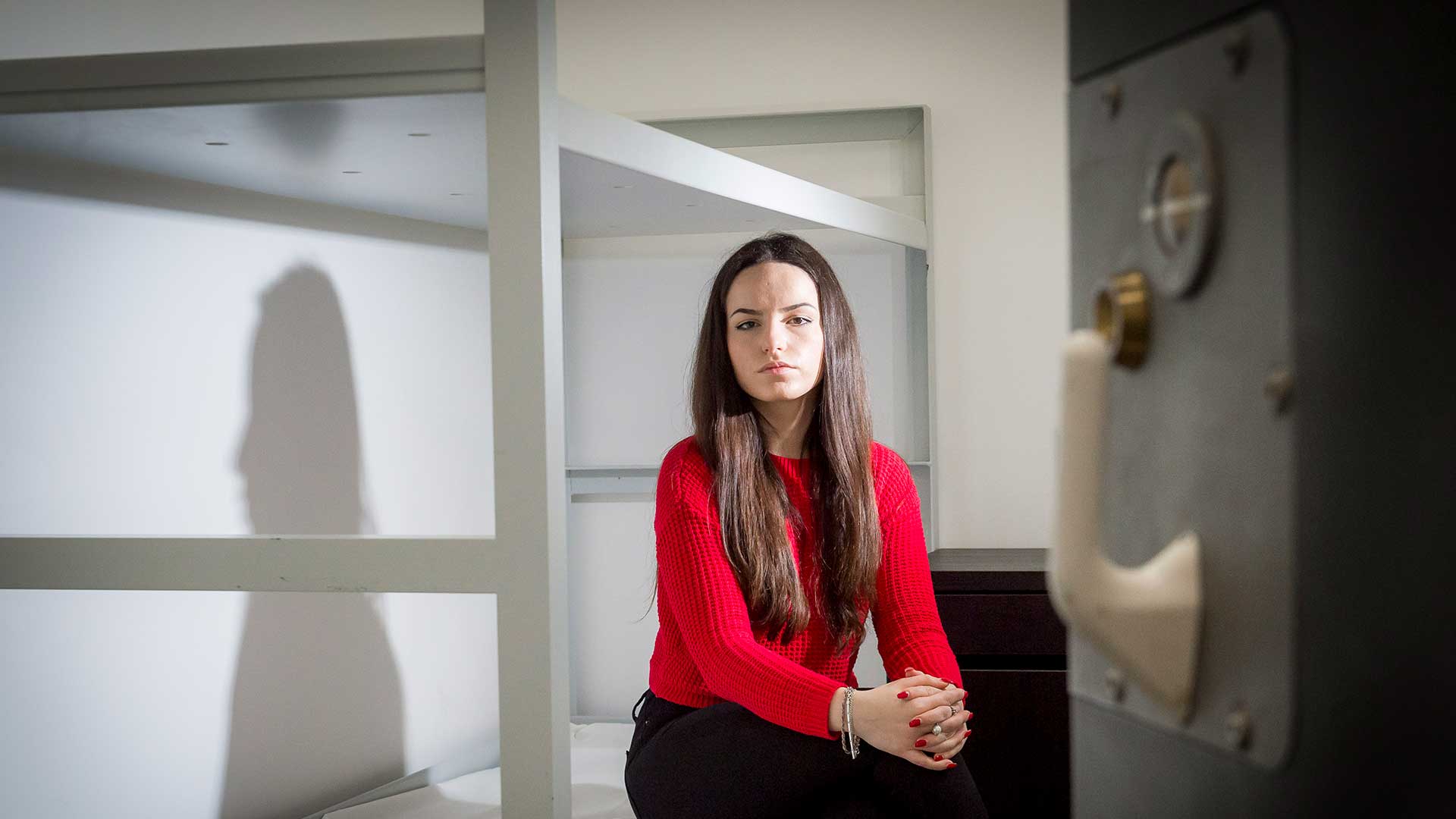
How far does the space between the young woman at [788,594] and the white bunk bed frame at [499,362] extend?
0.96ft

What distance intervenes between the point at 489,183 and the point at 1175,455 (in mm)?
877

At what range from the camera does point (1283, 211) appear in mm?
314

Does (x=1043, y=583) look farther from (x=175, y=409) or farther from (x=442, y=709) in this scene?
(x=175, y=409)

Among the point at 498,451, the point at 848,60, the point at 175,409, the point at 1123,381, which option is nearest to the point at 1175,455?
the point at 1123,381

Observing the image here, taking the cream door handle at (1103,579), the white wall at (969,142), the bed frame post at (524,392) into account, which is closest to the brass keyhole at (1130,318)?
the cream door handle at (1103,579)

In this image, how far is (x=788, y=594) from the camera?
1492 millimetres

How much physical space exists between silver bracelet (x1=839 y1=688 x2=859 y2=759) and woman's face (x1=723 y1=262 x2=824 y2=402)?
42 cm

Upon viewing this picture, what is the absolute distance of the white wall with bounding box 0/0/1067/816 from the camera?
1.48 m

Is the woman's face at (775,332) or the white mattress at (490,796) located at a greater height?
the woman's face at (775,332)

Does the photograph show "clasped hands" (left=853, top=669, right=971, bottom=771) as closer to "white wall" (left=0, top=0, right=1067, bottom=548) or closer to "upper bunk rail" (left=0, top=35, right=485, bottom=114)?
"upper bunk rail" (left=0, top=35, right=485, bottom=114)

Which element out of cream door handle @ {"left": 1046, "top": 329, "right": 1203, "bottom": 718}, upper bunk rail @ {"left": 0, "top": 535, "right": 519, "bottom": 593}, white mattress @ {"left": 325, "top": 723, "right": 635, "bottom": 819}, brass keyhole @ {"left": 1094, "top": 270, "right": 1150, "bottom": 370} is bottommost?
white mattress @ {"left": 325, "top": 723, "right": 635, "bottom": 819}

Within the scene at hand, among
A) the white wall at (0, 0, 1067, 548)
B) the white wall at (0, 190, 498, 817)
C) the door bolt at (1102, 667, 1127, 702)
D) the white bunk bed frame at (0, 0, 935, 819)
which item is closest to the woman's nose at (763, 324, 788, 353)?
the white bunk bed frame at (0, 0, 935, 819)

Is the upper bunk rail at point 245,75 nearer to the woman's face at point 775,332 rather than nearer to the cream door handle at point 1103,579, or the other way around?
the woman's face at point 775,332

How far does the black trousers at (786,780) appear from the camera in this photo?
4.42 ft
